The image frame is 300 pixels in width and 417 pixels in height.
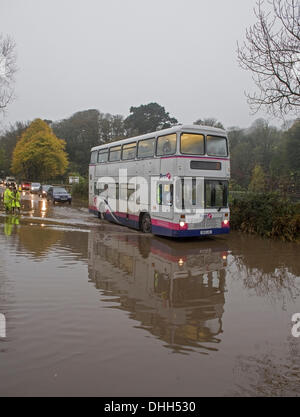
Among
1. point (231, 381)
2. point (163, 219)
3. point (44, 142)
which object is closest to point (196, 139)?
point (163, 219)

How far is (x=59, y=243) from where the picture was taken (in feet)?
43.4

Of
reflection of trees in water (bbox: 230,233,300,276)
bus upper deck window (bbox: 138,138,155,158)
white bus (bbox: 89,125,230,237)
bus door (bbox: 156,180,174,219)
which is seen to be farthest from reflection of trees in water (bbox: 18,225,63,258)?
reflection of trees in water (bbox: 230,233,300,276)

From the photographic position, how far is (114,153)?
1900cm

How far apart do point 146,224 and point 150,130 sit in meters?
58.6

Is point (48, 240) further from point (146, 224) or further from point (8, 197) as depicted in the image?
point (8, 197)

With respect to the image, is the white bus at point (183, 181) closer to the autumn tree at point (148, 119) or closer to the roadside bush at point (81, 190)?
the roadside bush at point (81, 190)

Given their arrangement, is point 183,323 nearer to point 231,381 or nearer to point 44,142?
point 231,381

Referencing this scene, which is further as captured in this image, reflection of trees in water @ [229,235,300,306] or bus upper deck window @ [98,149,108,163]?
bus upper deck window @ [98,149,108,163]

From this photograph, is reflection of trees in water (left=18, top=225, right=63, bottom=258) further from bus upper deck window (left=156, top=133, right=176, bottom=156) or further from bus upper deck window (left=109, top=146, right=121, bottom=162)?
bus upper deck window (left=156, top=133, right=176, bottom=156)

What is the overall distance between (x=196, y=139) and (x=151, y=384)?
10.5 metres

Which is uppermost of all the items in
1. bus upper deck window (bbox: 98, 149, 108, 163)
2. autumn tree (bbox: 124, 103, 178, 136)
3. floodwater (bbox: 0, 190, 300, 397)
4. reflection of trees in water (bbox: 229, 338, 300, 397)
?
autumn tree (bbox: 124, 103, 178, 136)

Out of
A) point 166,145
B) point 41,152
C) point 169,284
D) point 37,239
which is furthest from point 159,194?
point 41,152

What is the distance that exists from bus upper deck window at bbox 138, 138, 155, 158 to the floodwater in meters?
5.01

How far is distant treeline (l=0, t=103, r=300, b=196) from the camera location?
53094mm
